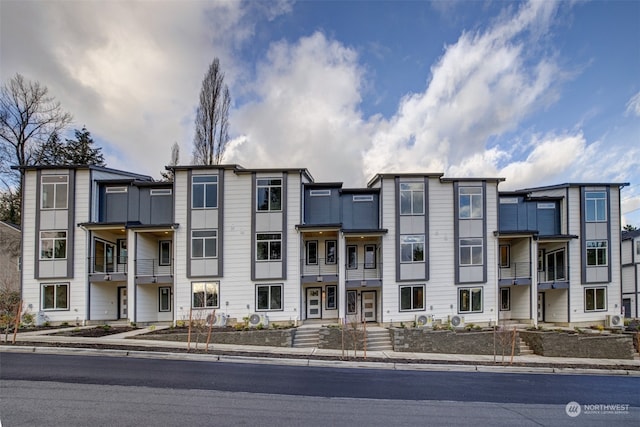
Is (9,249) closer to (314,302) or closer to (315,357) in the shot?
(314,302)

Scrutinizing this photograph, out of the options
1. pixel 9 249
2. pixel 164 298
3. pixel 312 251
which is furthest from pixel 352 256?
pixel 9 249

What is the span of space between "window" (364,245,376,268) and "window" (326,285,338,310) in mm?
2517

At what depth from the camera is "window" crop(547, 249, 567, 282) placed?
74.1 feet

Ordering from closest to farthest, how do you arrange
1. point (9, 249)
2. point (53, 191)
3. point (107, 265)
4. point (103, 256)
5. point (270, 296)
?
point (270, 296) < point (53, 191) < point (103, 256) < point (107, 265) < point (9, 249)

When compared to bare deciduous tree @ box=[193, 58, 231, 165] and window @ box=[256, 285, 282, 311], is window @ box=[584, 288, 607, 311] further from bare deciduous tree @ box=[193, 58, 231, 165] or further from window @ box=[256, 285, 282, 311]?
bare deciduous tree @ box=[193, 58, 231, 165]

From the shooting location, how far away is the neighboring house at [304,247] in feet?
65.3

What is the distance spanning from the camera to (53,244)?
789 inches

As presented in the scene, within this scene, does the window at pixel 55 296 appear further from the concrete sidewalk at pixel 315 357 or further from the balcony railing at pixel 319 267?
the balcony railing at pixel 319 267

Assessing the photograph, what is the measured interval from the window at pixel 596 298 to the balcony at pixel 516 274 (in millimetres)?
4080

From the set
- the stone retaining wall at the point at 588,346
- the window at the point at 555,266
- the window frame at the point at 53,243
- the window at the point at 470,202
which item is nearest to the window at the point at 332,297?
the window at the point at 470,202

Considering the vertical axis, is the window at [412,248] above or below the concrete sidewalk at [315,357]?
above

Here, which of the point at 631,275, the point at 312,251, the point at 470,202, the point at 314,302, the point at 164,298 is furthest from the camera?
the point at 631,275

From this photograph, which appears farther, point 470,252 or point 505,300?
point 505,300

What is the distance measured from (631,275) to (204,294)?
3315 centimetres
